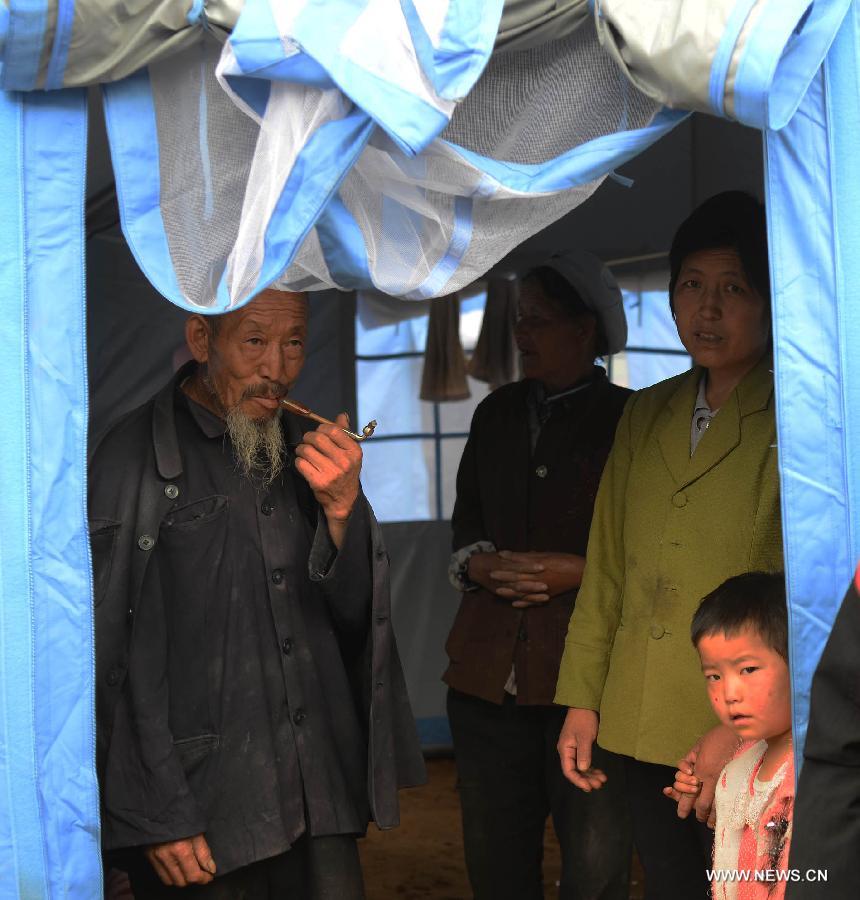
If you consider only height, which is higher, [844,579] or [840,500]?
[840,500]

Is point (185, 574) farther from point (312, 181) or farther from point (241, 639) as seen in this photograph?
point (312, 181)

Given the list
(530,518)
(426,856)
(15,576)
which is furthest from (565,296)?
(426,856)

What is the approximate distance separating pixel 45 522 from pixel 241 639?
670mm

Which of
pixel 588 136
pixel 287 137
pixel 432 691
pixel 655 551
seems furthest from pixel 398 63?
pixel 432 691

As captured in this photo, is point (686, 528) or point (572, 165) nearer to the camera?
point (572, 165)

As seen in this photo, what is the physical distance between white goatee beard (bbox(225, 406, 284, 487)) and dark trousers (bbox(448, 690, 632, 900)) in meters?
1.08

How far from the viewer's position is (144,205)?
2.00m

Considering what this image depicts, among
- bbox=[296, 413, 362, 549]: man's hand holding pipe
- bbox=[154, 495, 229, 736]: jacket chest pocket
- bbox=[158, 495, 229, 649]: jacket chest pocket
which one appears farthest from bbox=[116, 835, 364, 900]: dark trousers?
bbox=[296, 413, 362, 549]: man's hand holding pipe

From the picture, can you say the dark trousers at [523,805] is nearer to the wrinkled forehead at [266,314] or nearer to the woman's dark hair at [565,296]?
the woman's dark hair at [565,296]

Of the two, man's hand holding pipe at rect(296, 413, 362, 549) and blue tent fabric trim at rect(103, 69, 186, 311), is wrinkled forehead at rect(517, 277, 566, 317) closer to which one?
man's hand holding pipe at rect(296, 413, 362, 549)

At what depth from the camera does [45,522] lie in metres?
1.96

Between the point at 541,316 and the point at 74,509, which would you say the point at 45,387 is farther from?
the point at 541,316

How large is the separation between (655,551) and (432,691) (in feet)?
11.8

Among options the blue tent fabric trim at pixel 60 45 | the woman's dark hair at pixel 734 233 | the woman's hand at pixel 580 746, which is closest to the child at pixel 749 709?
the woman's hand at pixel 580 746
